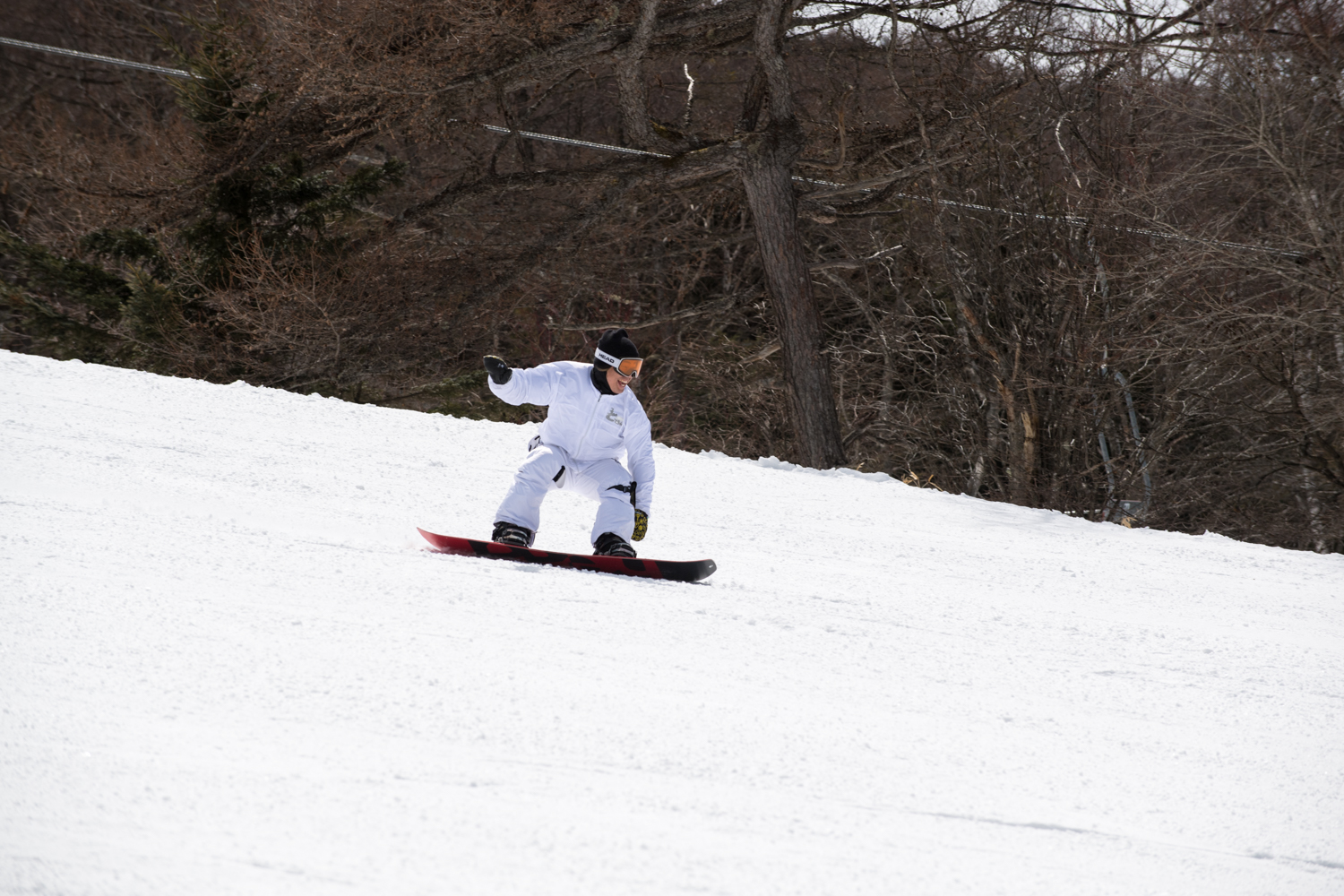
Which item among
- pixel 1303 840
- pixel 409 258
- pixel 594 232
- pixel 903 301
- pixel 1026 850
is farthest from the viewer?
pixel 903 301

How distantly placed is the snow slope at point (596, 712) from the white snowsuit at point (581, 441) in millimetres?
507

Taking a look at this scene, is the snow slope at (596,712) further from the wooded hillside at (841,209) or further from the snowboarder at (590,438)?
the wooded hillside at (841,209)

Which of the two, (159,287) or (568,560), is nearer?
(568,560)

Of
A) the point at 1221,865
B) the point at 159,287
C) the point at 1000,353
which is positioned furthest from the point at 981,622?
the point at 159,287

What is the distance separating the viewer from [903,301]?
54.2 ft

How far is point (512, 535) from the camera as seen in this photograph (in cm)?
472

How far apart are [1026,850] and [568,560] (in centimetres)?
260

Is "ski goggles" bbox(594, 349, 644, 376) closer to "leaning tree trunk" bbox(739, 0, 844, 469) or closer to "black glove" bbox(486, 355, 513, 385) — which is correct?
"black glove" bbox(486, 355, 513, 385)

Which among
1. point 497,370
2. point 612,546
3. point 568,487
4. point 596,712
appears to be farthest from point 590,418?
point 596,712

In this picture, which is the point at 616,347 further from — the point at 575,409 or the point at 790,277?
the point at 790,277

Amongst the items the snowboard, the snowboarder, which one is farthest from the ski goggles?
the snowboard

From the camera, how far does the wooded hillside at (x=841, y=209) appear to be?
11.6 m

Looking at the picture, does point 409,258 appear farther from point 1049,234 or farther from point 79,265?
point 1049,234

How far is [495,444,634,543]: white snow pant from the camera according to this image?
190 inches
